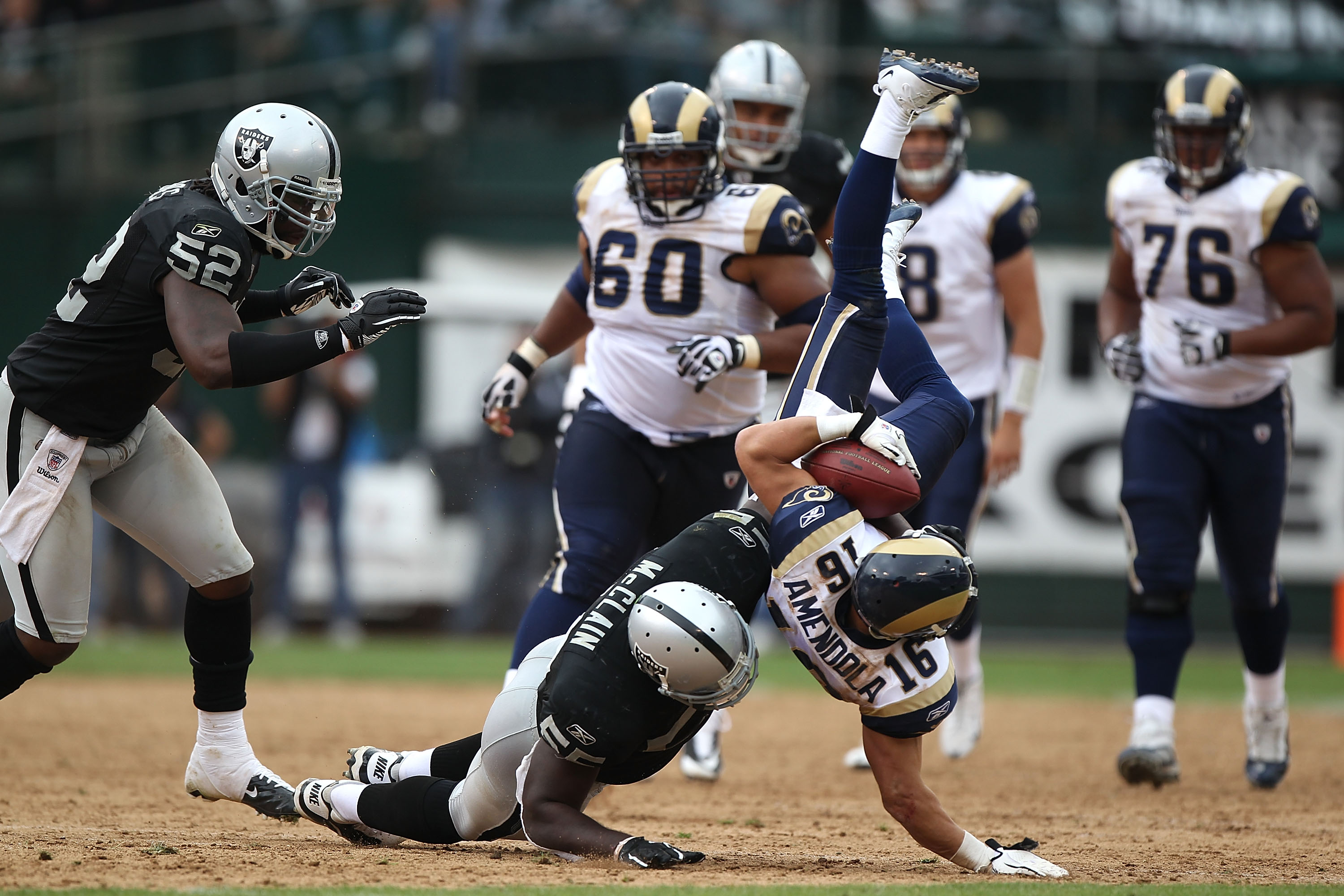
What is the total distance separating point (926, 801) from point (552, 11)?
36.4 ft

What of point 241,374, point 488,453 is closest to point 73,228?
point 488,453

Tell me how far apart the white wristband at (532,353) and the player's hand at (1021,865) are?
8.59 feet

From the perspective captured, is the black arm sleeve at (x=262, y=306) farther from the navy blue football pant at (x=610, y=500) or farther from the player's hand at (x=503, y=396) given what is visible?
the navy blue football pant at (x=610, y=500)

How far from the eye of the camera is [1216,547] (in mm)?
6699

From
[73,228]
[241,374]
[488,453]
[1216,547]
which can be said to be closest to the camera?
[241,374]

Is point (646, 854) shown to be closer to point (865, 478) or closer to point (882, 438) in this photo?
point (865, 478)

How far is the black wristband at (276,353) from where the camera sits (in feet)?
14.5

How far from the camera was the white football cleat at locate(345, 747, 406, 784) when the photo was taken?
4.74 m

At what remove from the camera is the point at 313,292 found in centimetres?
507

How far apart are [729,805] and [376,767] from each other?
1663mm

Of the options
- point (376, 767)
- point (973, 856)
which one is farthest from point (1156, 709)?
point (376, 767)

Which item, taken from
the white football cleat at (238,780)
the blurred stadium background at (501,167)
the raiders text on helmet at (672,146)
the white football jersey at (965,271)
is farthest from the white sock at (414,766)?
the blurred stadium background at (501,167)

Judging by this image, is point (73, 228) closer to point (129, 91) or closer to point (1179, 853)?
point (129, 91)

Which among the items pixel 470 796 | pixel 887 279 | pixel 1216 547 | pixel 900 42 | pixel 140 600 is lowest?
pixel 140 600
